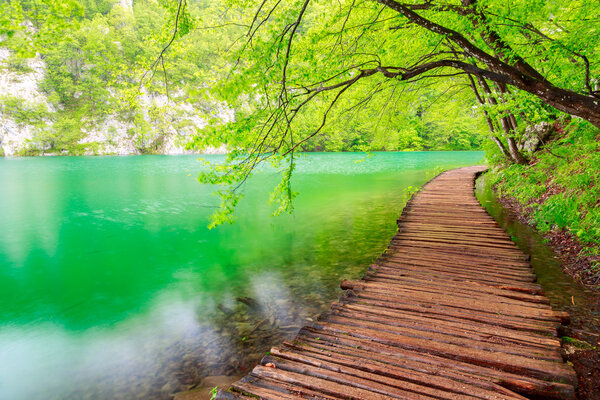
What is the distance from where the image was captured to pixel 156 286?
8.15 m

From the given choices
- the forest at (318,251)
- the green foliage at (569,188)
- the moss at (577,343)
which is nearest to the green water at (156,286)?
the forest at (318,251)

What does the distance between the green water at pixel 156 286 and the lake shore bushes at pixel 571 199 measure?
453cm

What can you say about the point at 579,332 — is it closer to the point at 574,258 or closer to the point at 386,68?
the point at 574,258

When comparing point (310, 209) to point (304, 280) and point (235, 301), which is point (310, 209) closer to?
point (304, 280)

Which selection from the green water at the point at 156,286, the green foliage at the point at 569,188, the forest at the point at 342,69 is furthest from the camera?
the green foliage at the point at 569,188

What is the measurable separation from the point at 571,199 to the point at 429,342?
6987 mm

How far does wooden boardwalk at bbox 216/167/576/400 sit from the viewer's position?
2.77 m

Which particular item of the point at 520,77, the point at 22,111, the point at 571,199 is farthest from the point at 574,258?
the point at 22,111

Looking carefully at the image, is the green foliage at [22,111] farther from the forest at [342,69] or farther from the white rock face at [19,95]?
the forest at [342,69]

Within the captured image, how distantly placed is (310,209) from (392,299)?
1181cm

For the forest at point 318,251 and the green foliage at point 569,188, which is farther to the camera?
the green foliage at point 569,188

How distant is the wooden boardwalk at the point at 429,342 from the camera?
2768 mm

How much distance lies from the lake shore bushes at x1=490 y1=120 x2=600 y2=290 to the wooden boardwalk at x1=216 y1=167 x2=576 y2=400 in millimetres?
1632

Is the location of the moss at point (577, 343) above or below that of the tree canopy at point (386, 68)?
below
